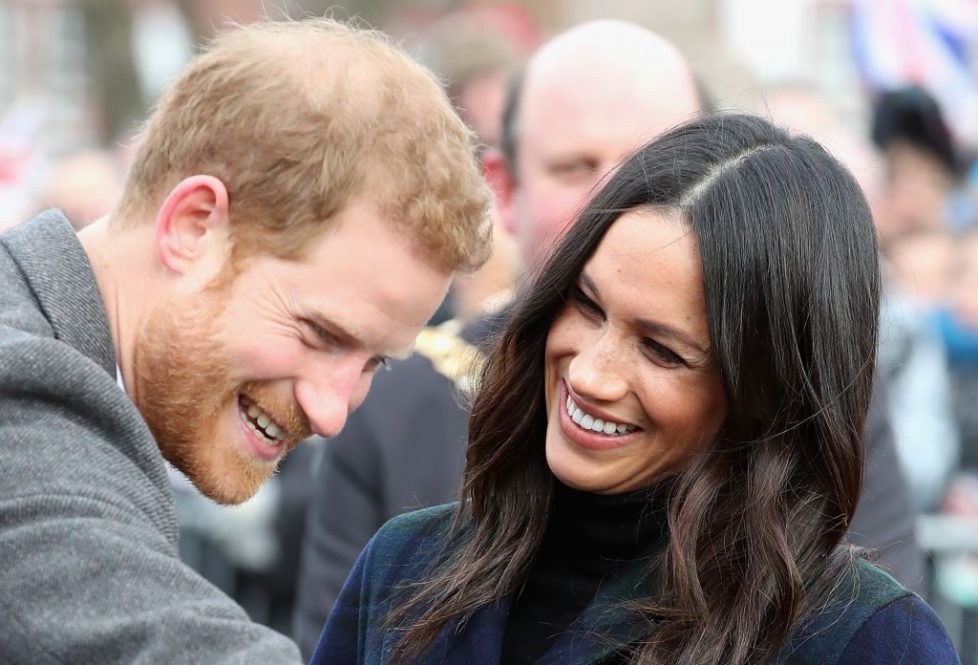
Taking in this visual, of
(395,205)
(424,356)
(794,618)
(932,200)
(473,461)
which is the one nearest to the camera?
(794,618)

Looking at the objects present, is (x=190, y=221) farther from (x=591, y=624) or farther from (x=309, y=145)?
(x=591, y=624)

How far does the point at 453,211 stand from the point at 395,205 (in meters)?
0.12

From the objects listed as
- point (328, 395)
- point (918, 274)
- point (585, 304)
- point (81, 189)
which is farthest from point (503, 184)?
point (81, 189)

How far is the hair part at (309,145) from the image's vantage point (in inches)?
102

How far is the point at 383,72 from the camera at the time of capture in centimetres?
273

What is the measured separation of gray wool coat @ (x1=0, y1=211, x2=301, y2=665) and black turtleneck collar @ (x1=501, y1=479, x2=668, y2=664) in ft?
2.40

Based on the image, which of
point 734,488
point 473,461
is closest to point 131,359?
point 473,461

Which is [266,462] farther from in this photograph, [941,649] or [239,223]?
[941,649]

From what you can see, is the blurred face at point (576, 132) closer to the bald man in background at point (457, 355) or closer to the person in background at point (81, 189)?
the bald man in background at point (457, 355)

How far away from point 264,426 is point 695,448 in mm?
758

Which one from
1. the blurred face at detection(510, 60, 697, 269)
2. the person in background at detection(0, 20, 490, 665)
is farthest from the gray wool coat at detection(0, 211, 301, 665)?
the blurred face at detection(510, 60, 697, 269)

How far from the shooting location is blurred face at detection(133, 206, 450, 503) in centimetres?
259

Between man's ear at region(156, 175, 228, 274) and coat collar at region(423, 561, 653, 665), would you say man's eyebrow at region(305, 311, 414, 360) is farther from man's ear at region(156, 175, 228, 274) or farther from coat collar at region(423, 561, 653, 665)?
coat collar at region(423, 561, 653, 665)

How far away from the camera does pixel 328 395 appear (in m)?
2.71
